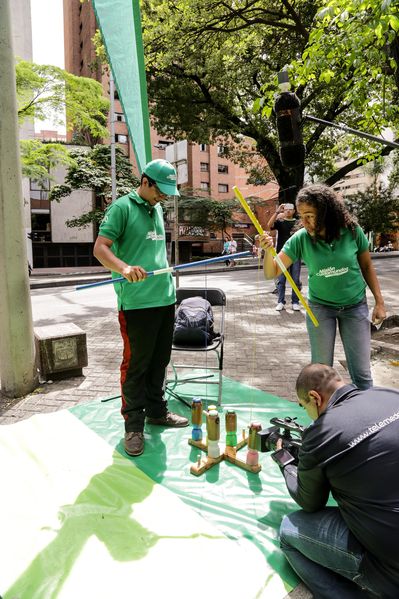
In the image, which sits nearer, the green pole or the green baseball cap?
the green baseball cap

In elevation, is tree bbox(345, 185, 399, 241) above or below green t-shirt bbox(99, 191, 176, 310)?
above

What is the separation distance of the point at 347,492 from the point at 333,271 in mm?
1602

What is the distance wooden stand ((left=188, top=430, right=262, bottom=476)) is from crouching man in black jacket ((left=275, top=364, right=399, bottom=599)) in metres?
0.81

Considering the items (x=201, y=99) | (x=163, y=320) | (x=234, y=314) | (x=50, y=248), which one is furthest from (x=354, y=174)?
(x=163, y=320)

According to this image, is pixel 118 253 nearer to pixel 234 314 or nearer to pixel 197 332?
pixel 197 332

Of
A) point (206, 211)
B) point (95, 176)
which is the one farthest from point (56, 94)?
point (206, 211)

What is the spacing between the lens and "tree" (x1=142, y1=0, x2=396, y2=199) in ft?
33.4

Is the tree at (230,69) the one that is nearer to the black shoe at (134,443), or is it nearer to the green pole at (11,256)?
the green pole at (11,256)

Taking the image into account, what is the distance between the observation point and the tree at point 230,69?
33.4 ft

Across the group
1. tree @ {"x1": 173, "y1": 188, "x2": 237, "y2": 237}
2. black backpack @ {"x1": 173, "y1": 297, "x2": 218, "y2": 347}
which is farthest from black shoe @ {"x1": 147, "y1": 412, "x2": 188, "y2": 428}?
tree @ {"x1": 173, "y1": 188, "x2": 237, "y2": 237}

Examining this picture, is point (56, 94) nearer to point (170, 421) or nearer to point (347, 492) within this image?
point (170, 421)

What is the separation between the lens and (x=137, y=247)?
3023 millimetres

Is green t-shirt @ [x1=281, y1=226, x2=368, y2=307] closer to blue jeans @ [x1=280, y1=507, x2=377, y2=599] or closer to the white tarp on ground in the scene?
blue jeans @ [x1=280, y1=507, x2=377, y2=599]

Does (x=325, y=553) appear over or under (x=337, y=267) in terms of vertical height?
under
